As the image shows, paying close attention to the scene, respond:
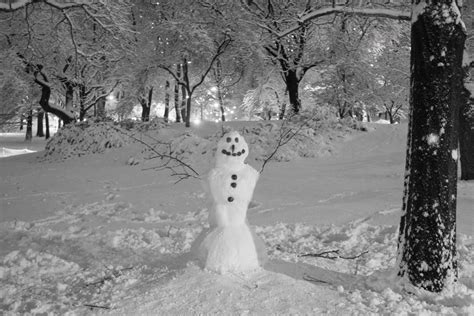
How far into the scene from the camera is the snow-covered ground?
3600mm

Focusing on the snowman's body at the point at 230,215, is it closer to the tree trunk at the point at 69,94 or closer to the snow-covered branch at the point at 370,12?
the snow-covered branch at the point at 370,12

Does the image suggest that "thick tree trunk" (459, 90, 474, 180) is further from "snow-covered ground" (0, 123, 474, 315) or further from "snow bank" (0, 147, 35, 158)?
"snow bank" (0, 147, 35, 158)

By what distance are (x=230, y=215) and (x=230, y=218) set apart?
3cm

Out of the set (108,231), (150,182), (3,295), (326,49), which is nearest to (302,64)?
(326,49)

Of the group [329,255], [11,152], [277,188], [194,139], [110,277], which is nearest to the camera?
[110,277]

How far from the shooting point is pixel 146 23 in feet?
70.2

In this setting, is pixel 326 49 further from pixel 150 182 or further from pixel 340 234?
pixel 340 234

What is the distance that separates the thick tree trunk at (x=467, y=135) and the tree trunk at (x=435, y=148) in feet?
18.2

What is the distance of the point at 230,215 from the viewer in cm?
425

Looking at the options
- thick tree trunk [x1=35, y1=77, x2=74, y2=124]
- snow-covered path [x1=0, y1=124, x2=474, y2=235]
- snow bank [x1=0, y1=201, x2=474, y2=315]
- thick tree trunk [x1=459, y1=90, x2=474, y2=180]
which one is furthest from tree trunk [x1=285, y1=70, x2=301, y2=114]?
snow bank [x1=0, y1=201, x2=474, y2=315]

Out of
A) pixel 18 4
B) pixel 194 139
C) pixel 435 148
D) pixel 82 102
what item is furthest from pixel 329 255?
pixel 82 102

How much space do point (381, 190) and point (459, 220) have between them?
2599mm

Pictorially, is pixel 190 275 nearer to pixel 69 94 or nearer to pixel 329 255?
pixel 329 255

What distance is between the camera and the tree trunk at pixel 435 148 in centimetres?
353
